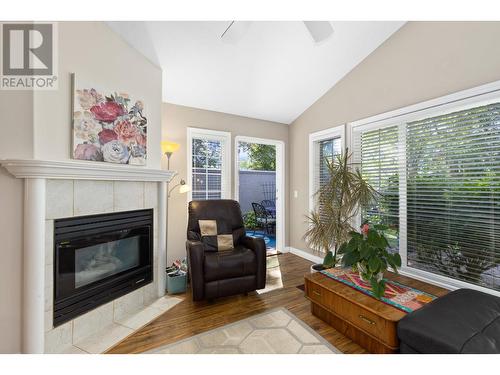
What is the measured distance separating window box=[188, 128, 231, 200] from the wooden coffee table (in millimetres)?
2052

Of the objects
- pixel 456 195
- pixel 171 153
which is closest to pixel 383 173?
pixel 456 195

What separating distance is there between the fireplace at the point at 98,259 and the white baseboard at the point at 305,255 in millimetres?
2415

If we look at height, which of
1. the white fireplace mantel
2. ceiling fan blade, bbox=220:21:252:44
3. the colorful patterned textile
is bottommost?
the colorful patterned textile

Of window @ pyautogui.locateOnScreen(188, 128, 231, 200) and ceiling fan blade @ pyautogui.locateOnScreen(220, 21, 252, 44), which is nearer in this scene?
ceiling fan blade @ pyautogui.locateOnScreen(220, 21, 252, 44)

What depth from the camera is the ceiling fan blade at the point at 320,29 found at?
1.40m

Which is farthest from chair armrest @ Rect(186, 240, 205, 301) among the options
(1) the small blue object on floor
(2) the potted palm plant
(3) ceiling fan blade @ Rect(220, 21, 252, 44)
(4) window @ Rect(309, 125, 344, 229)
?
(1) the small blue object on floor

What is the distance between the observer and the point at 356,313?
1.70 m

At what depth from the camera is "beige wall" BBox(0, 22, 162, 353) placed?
59.2 inches

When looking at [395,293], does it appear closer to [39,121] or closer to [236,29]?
[236,29]

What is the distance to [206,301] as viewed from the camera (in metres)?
2.42

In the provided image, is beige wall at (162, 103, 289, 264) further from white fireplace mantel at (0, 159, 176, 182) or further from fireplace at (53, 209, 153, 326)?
white fireplace mantel at (0, 159, 176, 182)

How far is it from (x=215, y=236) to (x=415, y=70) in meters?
2.84
